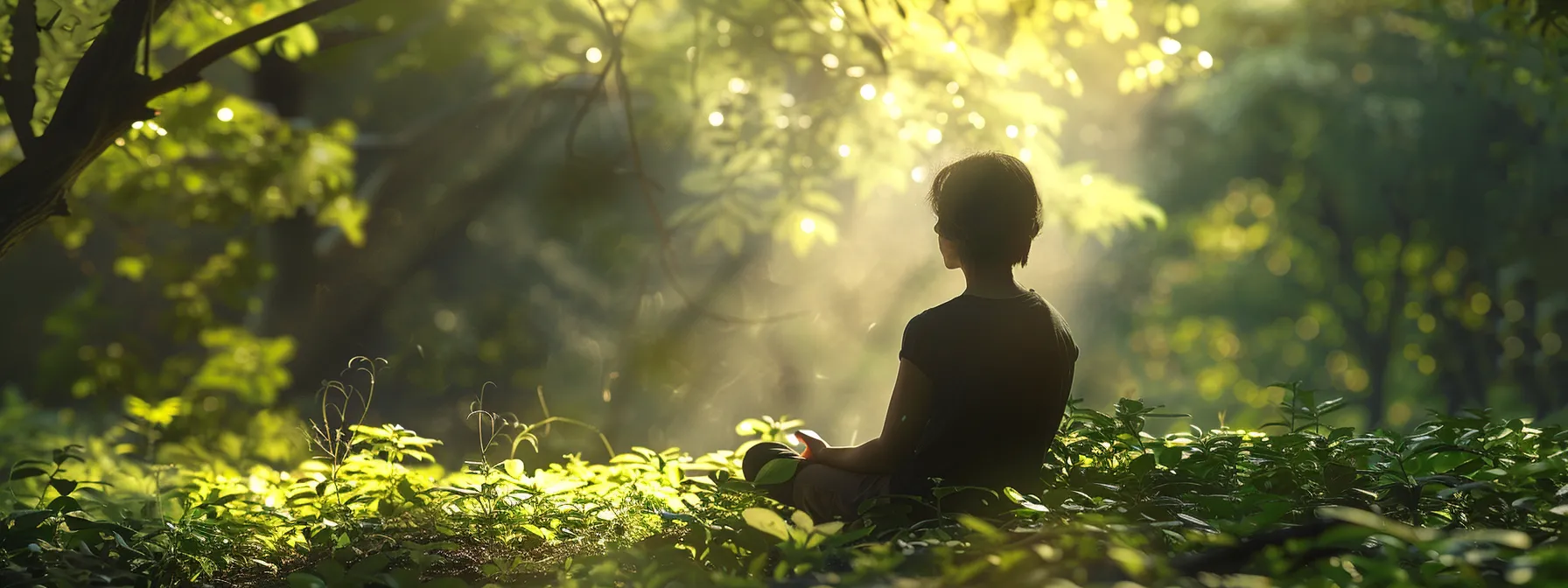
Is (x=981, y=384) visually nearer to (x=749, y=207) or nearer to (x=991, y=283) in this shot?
(x=991, y=283)

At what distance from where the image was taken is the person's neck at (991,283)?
11.5ft

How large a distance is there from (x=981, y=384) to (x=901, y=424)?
0.91ft

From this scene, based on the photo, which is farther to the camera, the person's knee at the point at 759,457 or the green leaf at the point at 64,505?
the person's knee at the point at 759,457

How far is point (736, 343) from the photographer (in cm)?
1603

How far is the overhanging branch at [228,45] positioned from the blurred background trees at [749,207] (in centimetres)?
66

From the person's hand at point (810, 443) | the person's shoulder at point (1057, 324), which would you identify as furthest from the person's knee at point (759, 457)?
the person's shoulder at point (1057, 324)

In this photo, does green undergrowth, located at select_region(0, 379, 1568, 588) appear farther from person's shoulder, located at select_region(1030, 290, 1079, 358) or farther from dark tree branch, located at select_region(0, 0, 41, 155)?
dark tree branch, located at select_region(0, 0, 41, 155)

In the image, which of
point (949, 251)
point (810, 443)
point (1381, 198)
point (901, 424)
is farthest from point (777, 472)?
point (1381, 198)

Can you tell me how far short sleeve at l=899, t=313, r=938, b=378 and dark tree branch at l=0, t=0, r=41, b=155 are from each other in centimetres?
298

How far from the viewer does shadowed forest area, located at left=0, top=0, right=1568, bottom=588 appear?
3.24 m

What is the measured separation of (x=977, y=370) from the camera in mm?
3373

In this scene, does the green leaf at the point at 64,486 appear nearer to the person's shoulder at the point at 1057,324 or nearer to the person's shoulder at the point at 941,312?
the person's shoulder at the point at 941,312

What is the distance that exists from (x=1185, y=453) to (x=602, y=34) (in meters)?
7.11

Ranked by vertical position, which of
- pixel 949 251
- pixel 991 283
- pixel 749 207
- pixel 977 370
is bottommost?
pixel 977 370
